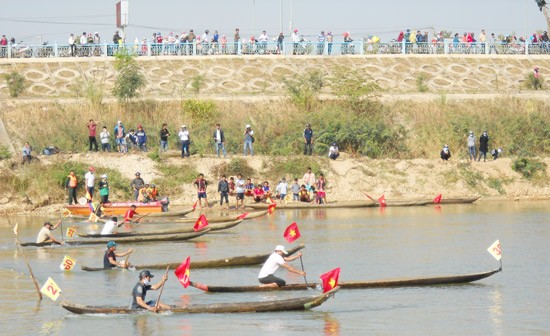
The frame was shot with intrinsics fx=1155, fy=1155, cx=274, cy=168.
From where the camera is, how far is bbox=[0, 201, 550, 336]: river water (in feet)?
74.0

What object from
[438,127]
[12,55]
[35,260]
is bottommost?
[35,260]

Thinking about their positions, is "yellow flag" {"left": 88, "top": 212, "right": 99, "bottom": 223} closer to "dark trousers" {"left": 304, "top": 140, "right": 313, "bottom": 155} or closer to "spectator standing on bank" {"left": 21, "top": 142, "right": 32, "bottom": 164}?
"spectator standing on bank" {"left": 21, "top": 142, "right": 32, "bottom": 164}

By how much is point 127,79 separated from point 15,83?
573cm

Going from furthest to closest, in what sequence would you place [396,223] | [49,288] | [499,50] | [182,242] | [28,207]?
[499,50] → [28,207] → [396,223] → [182,242] → [49,288]

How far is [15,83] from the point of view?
5534 centimetres

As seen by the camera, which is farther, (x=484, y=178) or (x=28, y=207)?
(x=484, y=178)

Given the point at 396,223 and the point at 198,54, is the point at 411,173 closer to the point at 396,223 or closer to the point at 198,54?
the point at 396,223

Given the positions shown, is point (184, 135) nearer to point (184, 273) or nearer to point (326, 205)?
point (326, 205)

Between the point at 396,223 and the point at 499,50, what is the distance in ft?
95.9

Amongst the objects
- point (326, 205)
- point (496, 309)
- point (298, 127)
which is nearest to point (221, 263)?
point (496, 309)

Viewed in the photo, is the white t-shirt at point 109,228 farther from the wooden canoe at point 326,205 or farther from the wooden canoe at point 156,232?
the wooden canoe at point 326,205

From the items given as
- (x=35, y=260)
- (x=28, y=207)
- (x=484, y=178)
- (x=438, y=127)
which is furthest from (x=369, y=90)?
(x=35, y=260)

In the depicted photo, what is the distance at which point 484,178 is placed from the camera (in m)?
49.1

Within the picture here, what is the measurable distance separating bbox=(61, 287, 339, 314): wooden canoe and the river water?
0.45 ft
